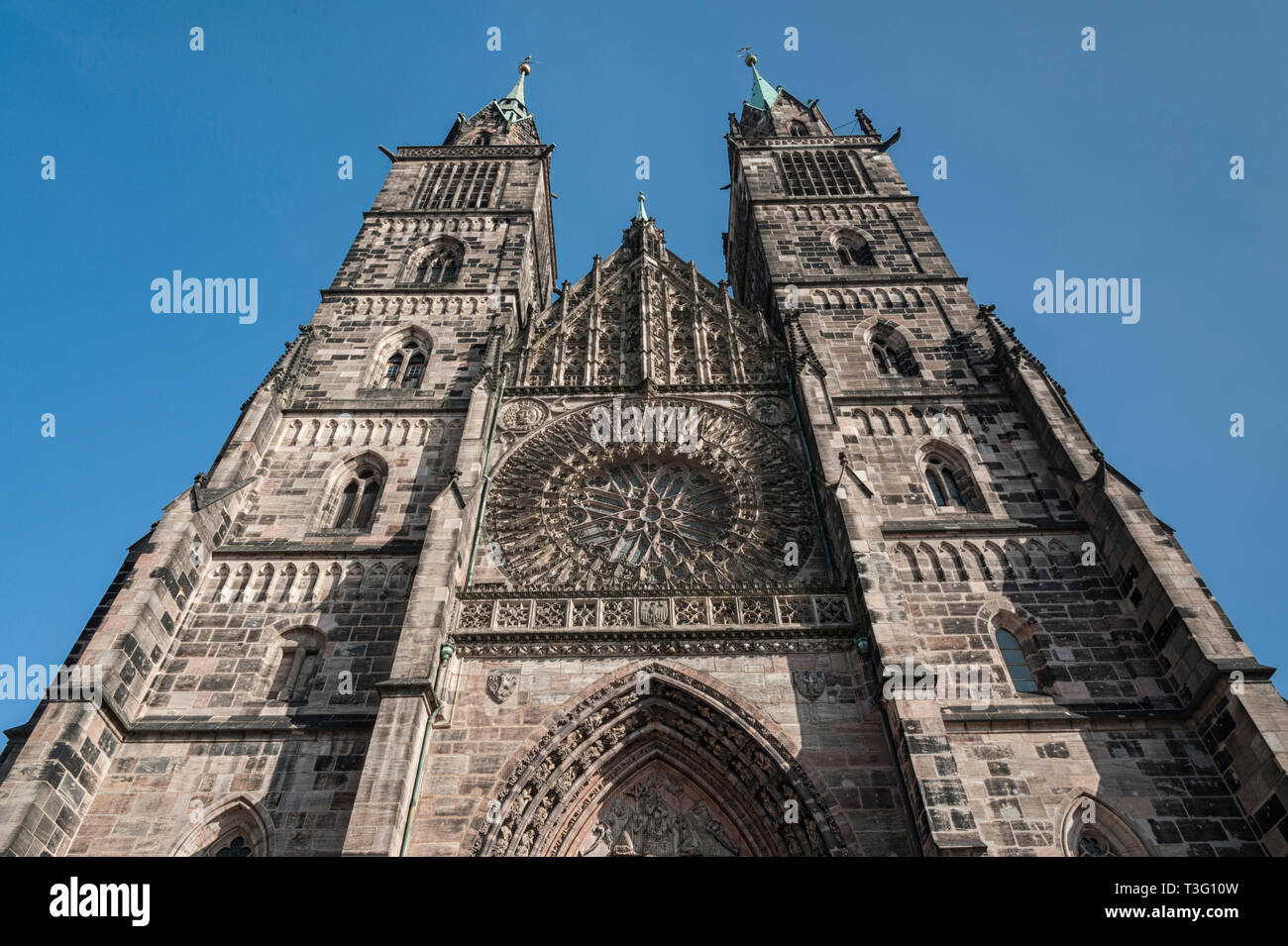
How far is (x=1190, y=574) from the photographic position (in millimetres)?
12383

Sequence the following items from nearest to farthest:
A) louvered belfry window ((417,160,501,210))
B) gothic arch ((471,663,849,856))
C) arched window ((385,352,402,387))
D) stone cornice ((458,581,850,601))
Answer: gothic arch ((471,663,849,856)) < stone cornice ((458,581,850,601)) < arched window ((385,352,402,387)) < louvered belfry window ((417,160,501,210))

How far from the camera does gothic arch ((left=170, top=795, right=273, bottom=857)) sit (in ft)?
34.8

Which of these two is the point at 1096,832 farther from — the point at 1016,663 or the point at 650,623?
the point at 650,623

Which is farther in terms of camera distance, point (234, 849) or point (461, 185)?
point (461, 185)

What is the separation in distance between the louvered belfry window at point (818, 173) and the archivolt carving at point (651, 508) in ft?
36.5

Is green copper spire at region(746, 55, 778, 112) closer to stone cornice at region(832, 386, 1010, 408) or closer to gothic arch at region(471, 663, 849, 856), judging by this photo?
stone cornice at region(832, 386, 1010, 408)

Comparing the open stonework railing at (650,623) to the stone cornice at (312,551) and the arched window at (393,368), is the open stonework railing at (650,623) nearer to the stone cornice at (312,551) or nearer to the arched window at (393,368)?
the stone cornice at (312,551)

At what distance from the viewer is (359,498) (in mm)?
15914

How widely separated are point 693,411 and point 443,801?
30.3 feet

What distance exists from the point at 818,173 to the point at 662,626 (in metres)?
18.2

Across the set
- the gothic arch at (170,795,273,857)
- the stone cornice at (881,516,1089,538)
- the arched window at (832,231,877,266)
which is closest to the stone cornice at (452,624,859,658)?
the stone cornice at (881,516,1089,538)

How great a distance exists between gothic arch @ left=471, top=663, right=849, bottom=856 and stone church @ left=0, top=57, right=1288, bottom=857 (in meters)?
0.04

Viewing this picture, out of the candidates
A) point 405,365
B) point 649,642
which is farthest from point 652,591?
point 405,365
